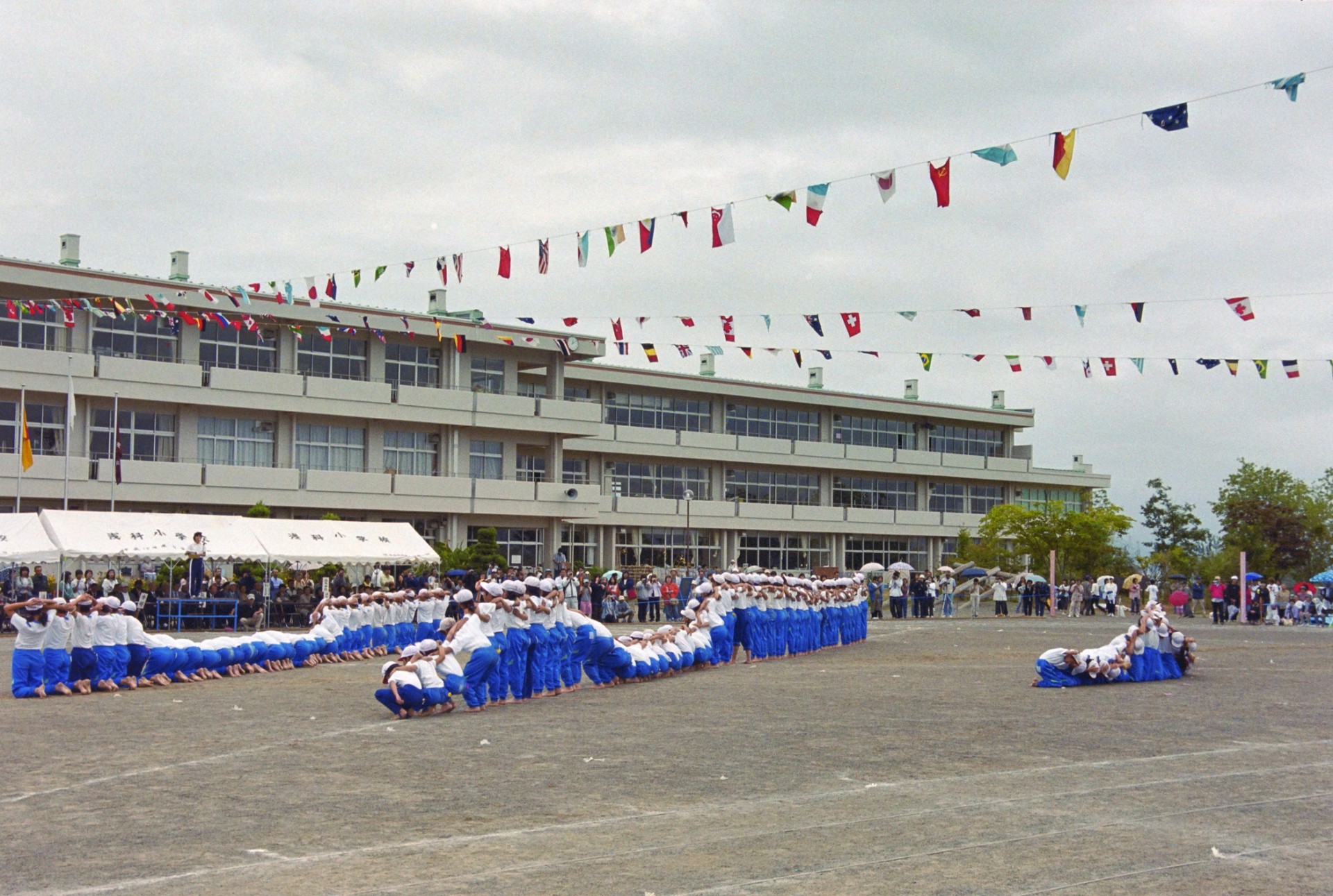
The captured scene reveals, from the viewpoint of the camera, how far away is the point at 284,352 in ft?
158

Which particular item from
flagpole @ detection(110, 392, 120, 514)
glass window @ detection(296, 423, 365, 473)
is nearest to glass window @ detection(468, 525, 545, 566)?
glass window @ detection(296, 423, 365, 473)

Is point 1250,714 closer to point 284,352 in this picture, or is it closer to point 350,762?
point 350,762

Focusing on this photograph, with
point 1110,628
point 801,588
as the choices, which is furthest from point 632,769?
point 1110,628

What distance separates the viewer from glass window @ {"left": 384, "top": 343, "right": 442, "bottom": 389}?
5153 centimetres

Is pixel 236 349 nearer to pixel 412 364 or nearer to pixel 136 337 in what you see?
pixel 136 337

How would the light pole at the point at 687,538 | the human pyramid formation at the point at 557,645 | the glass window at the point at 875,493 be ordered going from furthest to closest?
the glass window at the point at 875,493 → the light pole at the point at 687,538 → the human pyramid formation at the point at 557,645

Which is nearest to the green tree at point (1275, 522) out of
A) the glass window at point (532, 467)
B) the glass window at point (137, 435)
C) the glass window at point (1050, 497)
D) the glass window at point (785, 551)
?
the glass window at point (1050, 497)

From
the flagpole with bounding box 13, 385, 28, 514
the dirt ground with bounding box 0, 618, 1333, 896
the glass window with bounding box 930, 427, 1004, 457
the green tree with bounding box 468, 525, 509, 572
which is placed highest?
the glass window with bounding box 930, 427, 1004, 457

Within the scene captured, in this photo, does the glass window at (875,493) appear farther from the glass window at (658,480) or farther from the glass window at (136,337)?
the glass window at (136,337)

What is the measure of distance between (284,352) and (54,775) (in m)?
39.2

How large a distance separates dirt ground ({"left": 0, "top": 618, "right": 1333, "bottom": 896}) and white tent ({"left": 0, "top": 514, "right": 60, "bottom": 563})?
40.5ft

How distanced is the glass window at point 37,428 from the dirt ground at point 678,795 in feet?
92.9

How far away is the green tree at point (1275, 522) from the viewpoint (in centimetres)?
7481

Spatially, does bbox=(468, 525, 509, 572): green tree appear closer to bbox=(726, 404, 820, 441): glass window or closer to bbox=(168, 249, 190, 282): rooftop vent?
bbox=(168, 249, 190, 282): rooftop vent
